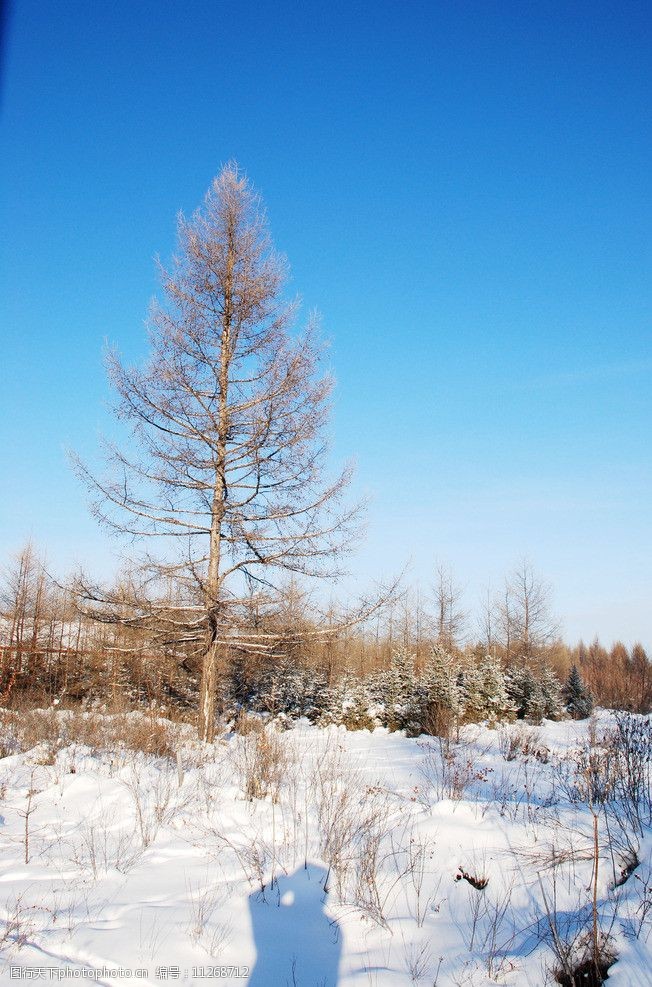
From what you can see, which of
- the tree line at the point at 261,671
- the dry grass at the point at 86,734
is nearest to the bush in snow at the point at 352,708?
the tree line at the point at 261,671

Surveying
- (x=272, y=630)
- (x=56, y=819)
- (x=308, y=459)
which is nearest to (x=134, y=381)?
(x=308, y=459)

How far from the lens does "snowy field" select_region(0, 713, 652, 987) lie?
276 centimetres

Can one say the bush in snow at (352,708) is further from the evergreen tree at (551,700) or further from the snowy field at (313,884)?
the snowy field at (313,884)

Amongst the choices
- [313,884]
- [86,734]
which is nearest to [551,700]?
[86,734]

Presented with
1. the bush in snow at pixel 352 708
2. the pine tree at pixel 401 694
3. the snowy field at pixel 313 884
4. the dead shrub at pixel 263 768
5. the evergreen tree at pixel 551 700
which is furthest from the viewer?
the evergreen tree at pixel 551 700

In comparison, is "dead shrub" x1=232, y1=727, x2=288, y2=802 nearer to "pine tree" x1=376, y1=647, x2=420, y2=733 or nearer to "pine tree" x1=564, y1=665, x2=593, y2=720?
"pine tree" x1=376, y1=647, x2=420, y2=733

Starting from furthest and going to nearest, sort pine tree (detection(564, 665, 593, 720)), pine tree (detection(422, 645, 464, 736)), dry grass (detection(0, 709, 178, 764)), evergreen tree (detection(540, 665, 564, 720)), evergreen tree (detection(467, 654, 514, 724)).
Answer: pine tree (detection(564, 665, 593, 720)) → evergreen tree (detection(540, 665, 564, 720)) → evergreen tree (detection(467, 654, 514, 724)) → pine tree (detection(422, 645, 464, 736)) → dry grass (detection(0, 709, 178, 764))

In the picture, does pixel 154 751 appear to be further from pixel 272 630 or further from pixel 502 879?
pixel 502 879

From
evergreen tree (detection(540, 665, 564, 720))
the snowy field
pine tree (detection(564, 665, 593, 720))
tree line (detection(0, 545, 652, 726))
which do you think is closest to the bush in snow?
tree line (detection(0, 545, 652, 726))

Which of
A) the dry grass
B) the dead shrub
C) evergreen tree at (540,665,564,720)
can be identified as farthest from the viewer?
evergreen tree at (540,665,564,720)

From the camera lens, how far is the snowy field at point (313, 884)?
2.76 m

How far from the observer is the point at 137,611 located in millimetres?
8828

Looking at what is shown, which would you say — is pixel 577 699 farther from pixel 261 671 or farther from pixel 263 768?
pixel 263 768

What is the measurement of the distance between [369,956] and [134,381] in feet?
26.3
